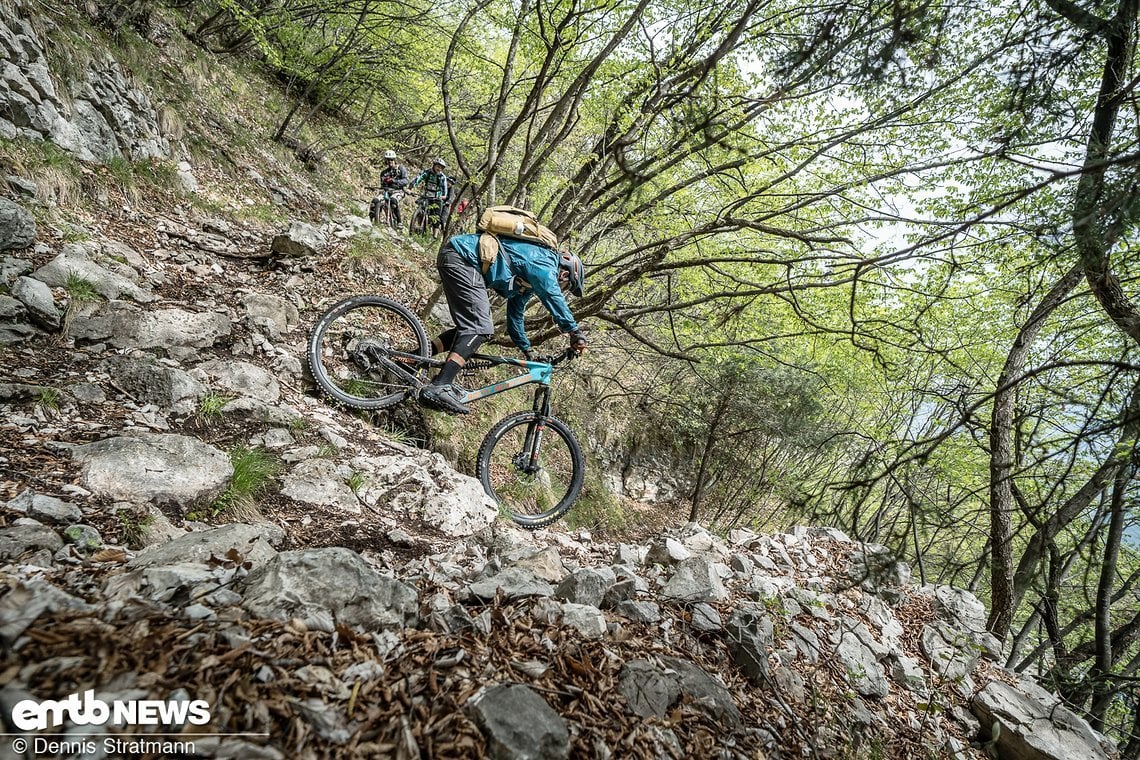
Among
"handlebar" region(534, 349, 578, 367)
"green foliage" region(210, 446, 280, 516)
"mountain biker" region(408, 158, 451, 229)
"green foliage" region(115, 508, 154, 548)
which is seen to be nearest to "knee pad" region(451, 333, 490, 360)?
"handlebar" region(534, 349, 578, 367)

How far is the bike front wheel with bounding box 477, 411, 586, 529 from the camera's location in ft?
16.5

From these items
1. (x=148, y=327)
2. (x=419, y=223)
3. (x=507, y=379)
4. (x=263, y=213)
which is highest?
(x=419, y=223)

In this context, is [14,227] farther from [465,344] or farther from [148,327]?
[465,344]

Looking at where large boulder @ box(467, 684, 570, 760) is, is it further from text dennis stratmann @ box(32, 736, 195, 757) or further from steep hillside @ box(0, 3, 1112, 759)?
text dennis stratmann @ box(32, 736, 195, 757)

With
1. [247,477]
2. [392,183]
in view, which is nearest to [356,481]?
[247,477]

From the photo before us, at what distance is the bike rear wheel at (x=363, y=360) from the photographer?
4859 millimetres

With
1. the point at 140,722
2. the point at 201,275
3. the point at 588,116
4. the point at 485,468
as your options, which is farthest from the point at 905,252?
the point at 201,275

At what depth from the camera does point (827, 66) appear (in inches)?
84.7

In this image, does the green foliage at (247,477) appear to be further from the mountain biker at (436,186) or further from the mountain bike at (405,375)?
the mountain biker at (436,186)

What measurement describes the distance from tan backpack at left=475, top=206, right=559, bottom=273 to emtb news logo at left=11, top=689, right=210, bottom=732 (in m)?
3.69

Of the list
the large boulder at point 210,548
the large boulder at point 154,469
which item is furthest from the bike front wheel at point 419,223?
the large boulder at point 210,548

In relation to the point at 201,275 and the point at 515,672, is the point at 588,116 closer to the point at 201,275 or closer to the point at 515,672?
the point at 201,275

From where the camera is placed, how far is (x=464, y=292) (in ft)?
14.7

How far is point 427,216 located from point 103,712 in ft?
42.4
